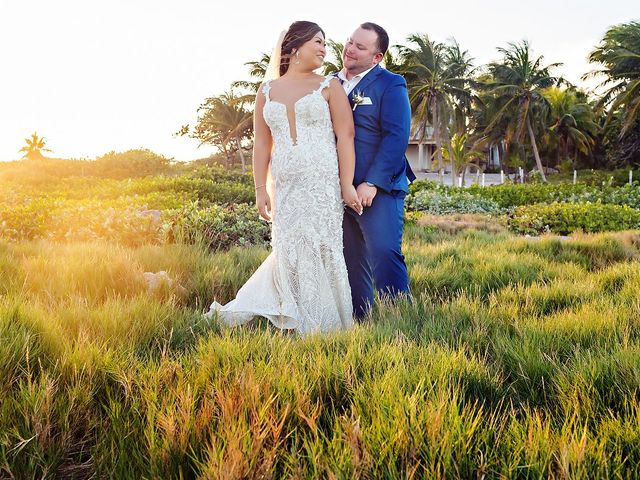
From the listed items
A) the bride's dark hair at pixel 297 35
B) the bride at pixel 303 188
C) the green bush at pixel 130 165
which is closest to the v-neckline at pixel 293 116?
the bride at pixel 303 188

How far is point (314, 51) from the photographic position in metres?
3.27

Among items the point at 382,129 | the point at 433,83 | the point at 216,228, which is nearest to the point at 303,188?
the point at 382,129

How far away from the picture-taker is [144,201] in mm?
10203

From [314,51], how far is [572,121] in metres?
50.8

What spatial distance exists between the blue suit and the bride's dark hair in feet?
1.64

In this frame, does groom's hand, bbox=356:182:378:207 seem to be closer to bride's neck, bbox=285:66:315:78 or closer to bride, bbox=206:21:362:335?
bride, bbox=206:21:362:335

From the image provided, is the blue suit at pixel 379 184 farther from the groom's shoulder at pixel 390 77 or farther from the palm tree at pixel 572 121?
the palm tree at pixel 572 121

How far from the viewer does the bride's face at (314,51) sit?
3.26 meters

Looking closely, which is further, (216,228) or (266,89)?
(216,228)

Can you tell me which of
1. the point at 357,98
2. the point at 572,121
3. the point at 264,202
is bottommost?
the point at 264,202

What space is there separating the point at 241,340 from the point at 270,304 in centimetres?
117

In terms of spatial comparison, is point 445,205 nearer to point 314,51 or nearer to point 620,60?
point 314,51

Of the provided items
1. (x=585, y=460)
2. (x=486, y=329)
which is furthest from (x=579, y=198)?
(x=585, y=460)

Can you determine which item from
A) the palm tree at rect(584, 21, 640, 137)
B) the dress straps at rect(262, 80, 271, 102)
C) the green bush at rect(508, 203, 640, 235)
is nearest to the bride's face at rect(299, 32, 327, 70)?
the dress straps at rect(262, 80, 271, 102)
